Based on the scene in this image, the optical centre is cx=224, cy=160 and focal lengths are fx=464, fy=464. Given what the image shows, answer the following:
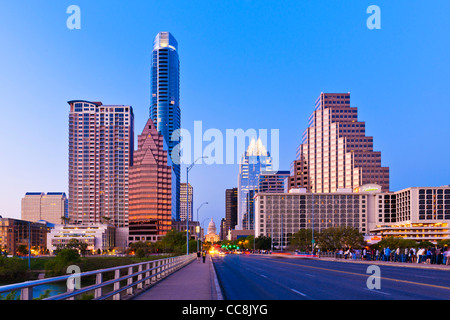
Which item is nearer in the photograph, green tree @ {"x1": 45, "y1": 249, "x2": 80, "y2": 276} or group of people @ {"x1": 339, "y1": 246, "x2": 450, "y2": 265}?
group of people @ {"x1": 339, "y1": 246, "x2": 450, "y2": 265}

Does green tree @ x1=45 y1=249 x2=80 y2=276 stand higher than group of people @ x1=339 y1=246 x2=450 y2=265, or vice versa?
group of people @ x1=339 y1=246 x2=450 y2=265

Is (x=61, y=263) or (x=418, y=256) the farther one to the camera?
(x=61, y=263)

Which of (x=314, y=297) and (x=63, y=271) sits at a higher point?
(x=314, y=297)

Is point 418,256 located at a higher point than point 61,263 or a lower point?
higher

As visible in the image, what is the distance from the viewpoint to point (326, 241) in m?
123

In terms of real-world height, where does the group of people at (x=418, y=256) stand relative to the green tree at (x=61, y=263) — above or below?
above

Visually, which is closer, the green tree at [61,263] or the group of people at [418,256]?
the group of people at [418,256]
